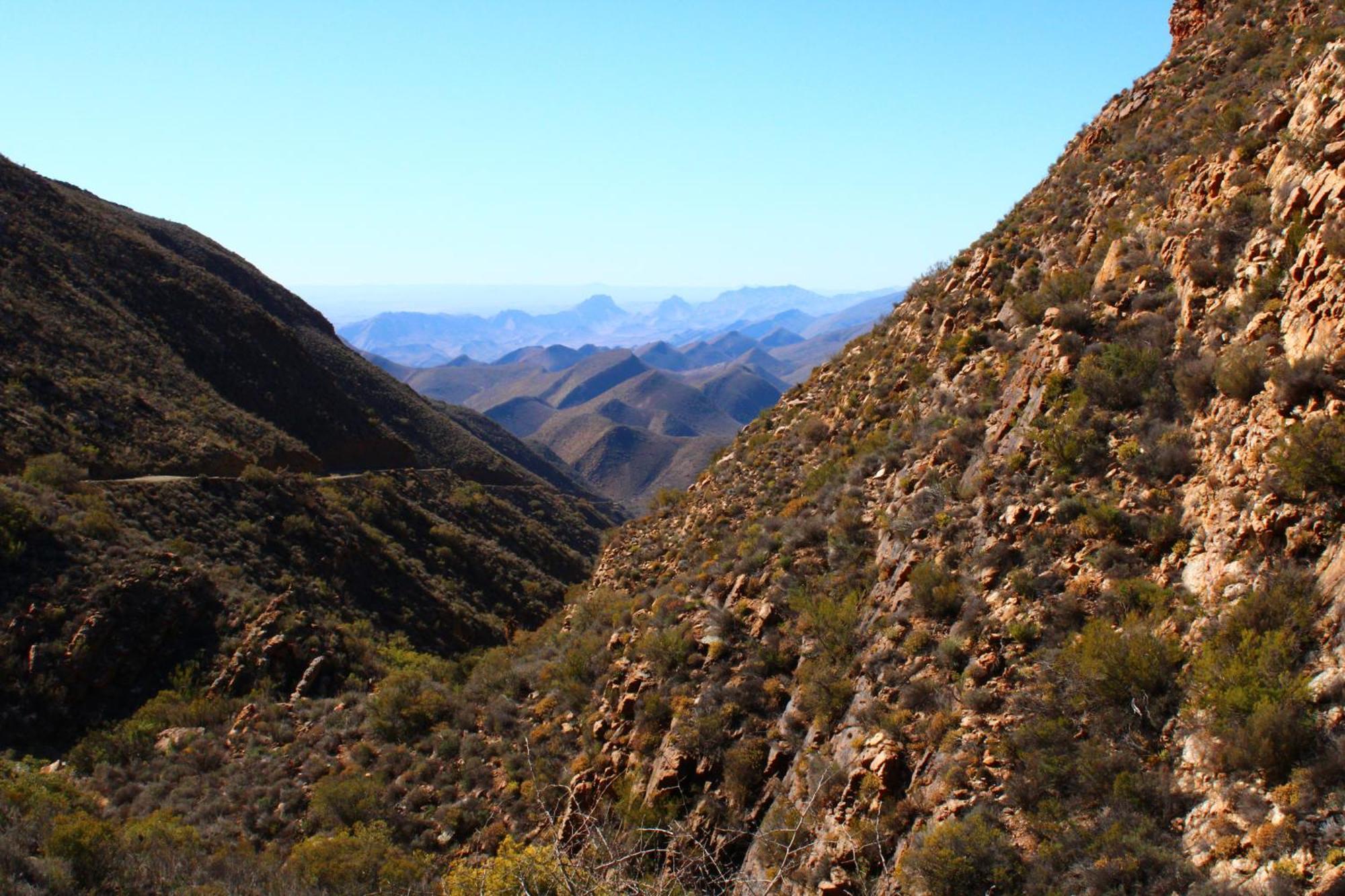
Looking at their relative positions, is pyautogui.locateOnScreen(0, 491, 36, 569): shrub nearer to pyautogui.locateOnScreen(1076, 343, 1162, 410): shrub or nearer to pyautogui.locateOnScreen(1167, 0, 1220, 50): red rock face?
pyautogui.locateOnScreen(1076, 343, 1162, 410): shrub

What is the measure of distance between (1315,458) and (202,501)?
2495cm

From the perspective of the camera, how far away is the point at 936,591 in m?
8.81

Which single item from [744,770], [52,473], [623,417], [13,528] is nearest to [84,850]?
[744,770]

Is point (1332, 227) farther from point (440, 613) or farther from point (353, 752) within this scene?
point (440, 613)

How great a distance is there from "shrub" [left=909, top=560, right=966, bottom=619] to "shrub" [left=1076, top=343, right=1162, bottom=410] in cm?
288

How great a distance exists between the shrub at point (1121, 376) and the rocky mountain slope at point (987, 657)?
0.05 m

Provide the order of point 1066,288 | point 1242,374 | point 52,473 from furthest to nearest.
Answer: point 52,473, point 1066,288, point 1242,374

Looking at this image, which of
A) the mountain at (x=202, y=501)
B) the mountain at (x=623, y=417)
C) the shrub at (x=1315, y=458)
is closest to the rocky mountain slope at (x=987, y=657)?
the shrub at (x=1315, y=458)

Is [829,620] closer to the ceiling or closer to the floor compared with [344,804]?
closer to the ceiling

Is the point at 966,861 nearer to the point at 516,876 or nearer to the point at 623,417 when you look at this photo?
the point at 516,876

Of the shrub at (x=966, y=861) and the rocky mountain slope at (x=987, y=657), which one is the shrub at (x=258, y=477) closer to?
the rocky mountain slope at (x=987, y=657)

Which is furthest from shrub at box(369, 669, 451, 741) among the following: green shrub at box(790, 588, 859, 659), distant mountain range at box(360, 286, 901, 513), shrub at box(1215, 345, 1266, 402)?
distant mountain range at box(360, 286, 901, 513)

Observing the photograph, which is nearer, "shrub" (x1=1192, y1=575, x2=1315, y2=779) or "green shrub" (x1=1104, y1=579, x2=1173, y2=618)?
"shrub" (x1=1192, y1=575, x2=1315, y2=779)

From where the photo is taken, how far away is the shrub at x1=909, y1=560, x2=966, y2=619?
8.75 metres
